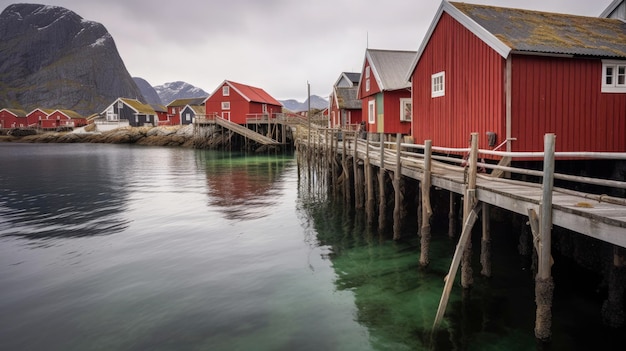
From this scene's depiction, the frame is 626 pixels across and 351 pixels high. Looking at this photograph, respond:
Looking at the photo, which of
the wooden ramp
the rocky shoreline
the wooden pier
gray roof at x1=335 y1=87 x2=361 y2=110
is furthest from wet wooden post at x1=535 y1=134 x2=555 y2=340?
the rocky shoreline

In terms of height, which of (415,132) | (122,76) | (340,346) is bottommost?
(340,346)

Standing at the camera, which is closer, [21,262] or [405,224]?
[21,262]

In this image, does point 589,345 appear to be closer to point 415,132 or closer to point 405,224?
point 405,224

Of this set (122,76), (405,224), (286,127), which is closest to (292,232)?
(405,224)

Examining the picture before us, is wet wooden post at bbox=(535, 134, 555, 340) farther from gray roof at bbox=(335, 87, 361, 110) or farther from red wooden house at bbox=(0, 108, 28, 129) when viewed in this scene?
red wooden house at bbox=(0, 108, 28, 129)

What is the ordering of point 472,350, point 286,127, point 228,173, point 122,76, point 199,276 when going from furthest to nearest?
point 122,76 → point 286,127 → point 228,173 → point 199,276 → point 472,350

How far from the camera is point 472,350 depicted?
6926 millimetres

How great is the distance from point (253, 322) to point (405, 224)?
845cm

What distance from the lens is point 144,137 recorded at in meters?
73.2

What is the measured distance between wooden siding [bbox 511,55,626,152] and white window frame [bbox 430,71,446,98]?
11.1ft

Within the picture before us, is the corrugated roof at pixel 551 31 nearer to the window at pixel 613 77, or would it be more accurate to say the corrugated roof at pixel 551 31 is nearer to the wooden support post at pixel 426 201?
the window at pixel 613 77

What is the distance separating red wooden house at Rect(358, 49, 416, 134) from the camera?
25.7 meters

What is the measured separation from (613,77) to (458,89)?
4417 mm

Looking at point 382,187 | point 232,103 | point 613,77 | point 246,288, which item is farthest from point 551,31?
point 232,103
